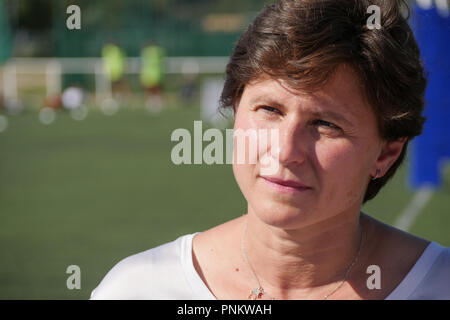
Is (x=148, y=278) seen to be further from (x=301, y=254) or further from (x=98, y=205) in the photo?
(x=98, y=205)

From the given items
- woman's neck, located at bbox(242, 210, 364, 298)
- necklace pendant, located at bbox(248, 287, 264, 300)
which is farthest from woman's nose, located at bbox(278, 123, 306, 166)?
necklace pendant, located at bbox(248, 287, 264, 300)

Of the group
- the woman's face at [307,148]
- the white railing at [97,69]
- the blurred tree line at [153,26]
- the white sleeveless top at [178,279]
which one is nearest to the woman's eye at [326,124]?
the woman's face at [307,148]

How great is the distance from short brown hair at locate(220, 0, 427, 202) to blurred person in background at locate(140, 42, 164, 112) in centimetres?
2465

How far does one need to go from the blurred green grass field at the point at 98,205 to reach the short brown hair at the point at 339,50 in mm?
3947

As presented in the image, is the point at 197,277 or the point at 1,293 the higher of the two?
the point at 197,277

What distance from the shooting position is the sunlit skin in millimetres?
1928

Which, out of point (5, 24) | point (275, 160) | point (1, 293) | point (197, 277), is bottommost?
point (1, 293)

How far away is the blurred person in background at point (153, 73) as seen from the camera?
26.8 meters

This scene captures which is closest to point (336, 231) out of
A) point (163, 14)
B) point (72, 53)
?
point (72, 53)

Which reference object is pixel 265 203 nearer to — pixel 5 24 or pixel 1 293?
pixel 1 293

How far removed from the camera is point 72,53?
28.1 metres

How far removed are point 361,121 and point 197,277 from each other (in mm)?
689
